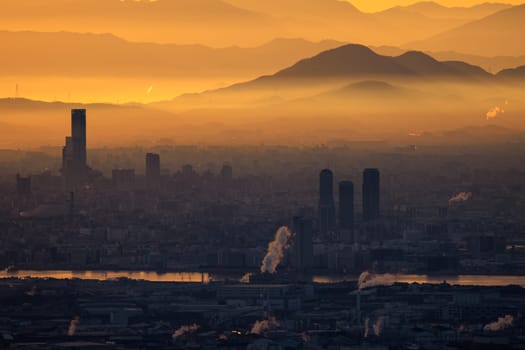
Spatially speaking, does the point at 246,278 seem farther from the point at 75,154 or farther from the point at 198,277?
the point at 75,154

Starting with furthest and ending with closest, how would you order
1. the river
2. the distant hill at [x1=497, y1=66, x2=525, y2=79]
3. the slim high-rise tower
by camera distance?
the distant hill at [x1=497, y1=66, x2=525, y2=79], the slim high-rise tower, the river

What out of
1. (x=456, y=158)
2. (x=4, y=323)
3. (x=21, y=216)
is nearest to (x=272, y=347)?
(x=4, y=323)

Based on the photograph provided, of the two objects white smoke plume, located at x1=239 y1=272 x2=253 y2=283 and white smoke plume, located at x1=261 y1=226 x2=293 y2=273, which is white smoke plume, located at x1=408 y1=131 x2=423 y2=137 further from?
white smoke plume, located at x1=239 y1=272 x2=253 y2=283

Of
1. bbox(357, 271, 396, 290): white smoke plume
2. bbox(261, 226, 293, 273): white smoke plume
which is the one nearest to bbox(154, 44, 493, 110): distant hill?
bbox(261, 226, 293, 273): white smoke plume

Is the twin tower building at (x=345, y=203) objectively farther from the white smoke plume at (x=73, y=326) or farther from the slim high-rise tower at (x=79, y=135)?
the white smoke plume at (x=73, y=326)

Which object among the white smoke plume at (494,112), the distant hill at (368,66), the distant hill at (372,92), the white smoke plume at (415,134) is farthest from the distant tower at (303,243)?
the distant hill at (368,66)

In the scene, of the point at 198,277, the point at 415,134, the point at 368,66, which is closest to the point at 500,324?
the point at 198,277

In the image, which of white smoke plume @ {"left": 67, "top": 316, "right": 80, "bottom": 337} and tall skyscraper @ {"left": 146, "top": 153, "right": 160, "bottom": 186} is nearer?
white smoke plume @ {"left": 67, "top": 316, "right": 80, "bottom": 337}
